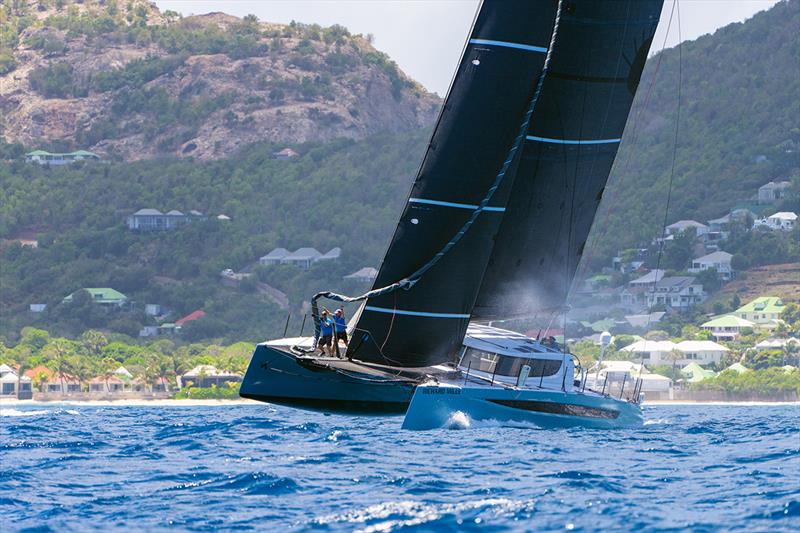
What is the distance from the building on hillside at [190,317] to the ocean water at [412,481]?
98.5 metres

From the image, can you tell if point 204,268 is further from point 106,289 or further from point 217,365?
point 217,365

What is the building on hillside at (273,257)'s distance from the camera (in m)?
140

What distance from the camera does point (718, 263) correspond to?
12750 cm

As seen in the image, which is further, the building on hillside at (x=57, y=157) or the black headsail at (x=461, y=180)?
the building on hillside at (x=57, y=157)

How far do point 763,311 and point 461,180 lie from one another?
90091 mm

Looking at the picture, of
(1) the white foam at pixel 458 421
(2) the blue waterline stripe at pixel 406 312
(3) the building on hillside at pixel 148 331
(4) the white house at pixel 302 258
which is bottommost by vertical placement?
(3) the building on hillside at pixel 148 331

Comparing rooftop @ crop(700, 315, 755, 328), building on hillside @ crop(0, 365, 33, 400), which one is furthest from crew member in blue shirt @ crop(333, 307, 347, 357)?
rooftop @ crop(700, 315, 755, 328)

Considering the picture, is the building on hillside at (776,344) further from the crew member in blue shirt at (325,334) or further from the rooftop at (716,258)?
the crew member in blue shirt at (325,334)

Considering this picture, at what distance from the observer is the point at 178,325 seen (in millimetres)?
125125

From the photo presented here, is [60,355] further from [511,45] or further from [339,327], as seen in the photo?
[511,45]

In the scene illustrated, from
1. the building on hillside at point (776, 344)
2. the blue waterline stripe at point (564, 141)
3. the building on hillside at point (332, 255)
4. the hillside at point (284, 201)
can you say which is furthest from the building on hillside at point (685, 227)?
the blue waterline stripe at point (564, 141)

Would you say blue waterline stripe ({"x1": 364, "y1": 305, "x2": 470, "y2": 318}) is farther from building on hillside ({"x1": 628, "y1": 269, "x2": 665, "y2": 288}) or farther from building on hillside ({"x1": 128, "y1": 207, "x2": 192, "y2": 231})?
building on hillside ({"x1": 128, "y1": 207, "x2": 192, "y2": 231})

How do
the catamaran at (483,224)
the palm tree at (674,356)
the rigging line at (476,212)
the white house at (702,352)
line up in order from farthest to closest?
the white house at (702,352) < the palm tree at (674,356) < the rigging line at (476,212) < the catamaran at (483,224)

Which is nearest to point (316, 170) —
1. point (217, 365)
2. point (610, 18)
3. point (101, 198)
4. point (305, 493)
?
point (101, 198)
